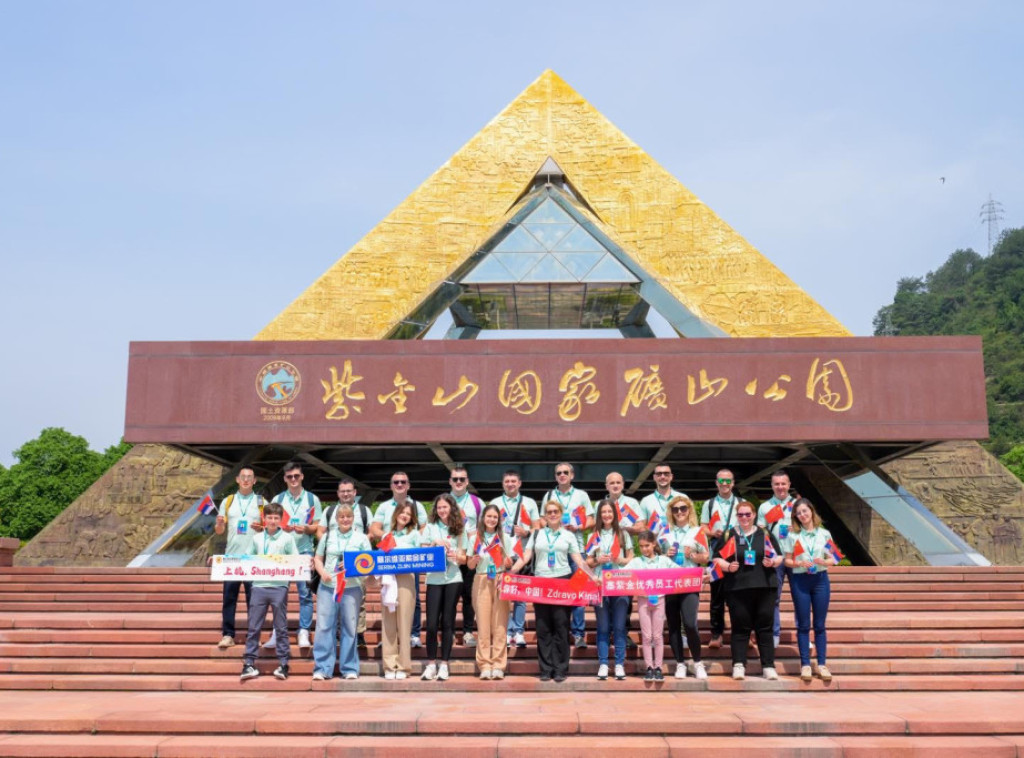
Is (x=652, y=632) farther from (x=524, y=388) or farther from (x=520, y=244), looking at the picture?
(x=520, y=244)

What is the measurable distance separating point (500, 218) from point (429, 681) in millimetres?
10942

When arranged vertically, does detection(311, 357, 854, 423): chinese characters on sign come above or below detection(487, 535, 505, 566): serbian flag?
above

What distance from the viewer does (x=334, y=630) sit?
22.6 feet

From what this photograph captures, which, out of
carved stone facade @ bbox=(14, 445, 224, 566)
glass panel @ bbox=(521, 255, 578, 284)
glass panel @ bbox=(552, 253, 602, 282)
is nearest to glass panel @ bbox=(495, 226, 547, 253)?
glass panel @ bbox=(521, 255, 578, 284)

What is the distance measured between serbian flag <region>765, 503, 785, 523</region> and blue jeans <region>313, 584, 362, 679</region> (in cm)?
326

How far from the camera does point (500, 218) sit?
53.8ft

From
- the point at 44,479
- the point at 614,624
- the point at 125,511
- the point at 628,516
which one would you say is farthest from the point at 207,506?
the point at 44,479

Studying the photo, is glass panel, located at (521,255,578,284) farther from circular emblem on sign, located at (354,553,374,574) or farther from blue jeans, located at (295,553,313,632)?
circular emblem on sign, located at (354,553,374,574)

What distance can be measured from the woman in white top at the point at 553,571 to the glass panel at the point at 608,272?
9.66 m

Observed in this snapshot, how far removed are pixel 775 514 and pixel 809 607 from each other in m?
0.86

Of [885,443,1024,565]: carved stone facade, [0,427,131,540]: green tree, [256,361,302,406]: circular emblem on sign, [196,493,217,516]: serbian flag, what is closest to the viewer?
[256,361,302,406]: circular emblem on sign

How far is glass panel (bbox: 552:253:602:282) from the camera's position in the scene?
16344mm

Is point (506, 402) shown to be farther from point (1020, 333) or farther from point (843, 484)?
point (1020, 333)

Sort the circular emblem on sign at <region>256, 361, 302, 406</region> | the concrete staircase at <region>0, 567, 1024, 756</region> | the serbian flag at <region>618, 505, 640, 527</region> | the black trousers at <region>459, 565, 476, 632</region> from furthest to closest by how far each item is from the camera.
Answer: the circular emblem on sign at <region>256, 361, 302, 406</region>
the serbian flag at <region>618, 505, 640, 527</region>
the black trousers at <region>459, 565, 476, 632</region>
the concrete staircase at <region>0, 567, 1024, 756</region>
